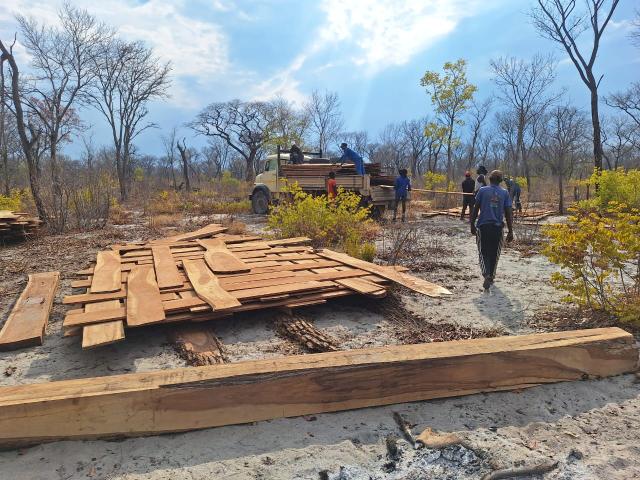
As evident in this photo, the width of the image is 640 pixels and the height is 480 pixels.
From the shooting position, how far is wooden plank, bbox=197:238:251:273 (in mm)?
5250

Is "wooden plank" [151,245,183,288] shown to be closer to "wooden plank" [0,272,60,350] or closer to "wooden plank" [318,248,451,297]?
"wooden plank" [0,272,60,350]

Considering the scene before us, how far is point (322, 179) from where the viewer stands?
12.2m

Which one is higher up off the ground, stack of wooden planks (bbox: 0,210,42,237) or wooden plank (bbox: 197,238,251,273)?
stack of wooden planks (bbox: 0,210,42,237)

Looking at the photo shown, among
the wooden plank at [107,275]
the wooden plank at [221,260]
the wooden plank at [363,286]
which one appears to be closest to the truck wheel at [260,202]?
the wooden plank at [221,260]

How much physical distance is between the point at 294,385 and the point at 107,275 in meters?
3.58

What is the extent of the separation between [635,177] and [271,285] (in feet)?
47.8

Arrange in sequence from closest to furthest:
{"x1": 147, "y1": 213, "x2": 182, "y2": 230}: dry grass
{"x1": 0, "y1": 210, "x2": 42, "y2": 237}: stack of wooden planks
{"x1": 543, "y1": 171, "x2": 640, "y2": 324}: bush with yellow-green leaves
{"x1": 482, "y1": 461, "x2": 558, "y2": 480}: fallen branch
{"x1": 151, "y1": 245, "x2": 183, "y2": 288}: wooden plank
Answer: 1. {"x1": 482, "y1": 461, "x2": 558, "y2": 480}: fallen branch
2. {"x1": 543, "y1": 171, "x2": 640, "y2": 324}: bush with yellow-green leaves
3. {"x1": 151, "y1": 245, "x2": 183, "y2": 288}: wooden plank
4. {"x1": 0, "y1": 210, "x2": 42, "y2": 237}: stack of wooden planks
5. {"x1": 147, "y1": 213, "x2": 182, "y2": 230}: dry grass

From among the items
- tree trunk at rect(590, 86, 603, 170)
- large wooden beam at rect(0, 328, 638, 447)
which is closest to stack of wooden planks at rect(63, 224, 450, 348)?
large wooden beam at rect(0, 328, 638, 447)

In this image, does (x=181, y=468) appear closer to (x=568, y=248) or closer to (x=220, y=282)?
(x=220, y=282)

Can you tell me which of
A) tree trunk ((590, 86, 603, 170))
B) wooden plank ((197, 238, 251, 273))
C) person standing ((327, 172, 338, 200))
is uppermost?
tree trunk ((590, 86, 603, 170))

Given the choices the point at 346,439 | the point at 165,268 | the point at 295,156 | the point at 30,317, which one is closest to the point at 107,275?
the point at 165,268

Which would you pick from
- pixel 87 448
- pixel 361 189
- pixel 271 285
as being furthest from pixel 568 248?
pixel 361 189

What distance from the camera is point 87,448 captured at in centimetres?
221

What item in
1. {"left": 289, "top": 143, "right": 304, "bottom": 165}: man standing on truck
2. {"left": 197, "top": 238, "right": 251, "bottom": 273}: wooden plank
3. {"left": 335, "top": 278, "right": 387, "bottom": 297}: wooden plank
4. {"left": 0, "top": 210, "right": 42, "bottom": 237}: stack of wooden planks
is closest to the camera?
{"left": 335, "top": 278, "right": 387, "bottom": 297}: wooden plank
